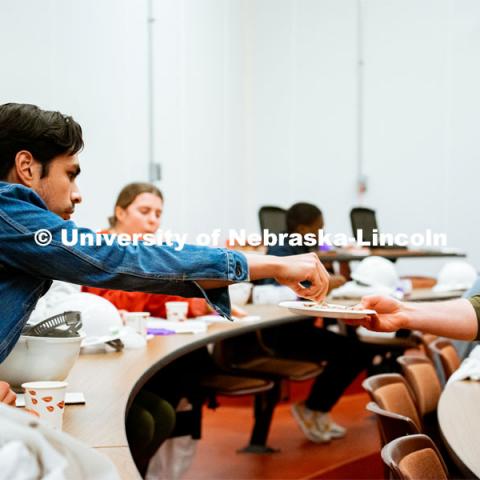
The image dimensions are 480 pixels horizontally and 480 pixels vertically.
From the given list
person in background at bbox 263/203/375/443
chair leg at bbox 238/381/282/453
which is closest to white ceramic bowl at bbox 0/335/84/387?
chair leg at bbox 238/381/282/453

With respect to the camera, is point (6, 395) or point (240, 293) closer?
point (6, 395)

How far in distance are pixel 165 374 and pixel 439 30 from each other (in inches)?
255

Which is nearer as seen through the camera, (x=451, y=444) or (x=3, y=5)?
(x=451, y=444)

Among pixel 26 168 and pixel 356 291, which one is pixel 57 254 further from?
pixel 356 291

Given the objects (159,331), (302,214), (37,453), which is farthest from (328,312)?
(302,214)

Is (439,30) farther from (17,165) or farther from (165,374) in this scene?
(17,165)

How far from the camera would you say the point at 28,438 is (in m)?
1.05

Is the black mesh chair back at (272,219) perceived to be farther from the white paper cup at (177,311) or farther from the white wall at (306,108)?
the white paper cup at (177,311)

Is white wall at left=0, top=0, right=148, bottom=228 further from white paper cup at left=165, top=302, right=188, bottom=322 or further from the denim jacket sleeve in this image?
the denim jacket sleeve

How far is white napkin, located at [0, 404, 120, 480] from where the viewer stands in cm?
103

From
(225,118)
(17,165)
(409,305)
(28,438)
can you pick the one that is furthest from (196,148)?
(28,438)

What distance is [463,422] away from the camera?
82.9 inches

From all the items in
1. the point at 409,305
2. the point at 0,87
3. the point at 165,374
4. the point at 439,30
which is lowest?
the point at 165,374

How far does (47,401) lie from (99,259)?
0.34 meters
